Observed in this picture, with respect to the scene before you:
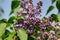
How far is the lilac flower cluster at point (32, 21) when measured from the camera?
1678mm

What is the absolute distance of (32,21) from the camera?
1683 mm

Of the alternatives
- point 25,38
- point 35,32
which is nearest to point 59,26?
point 35,32

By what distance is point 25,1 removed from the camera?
1769mm

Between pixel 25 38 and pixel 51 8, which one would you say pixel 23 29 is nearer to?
pixel 25 38

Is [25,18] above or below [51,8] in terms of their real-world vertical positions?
below

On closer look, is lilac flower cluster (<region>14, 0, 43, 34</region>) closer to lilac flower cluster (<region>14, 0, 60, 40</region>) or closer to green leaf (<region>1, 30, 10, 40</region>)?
lilac flower cluster (<region>14, 0, 60, 40</region>)

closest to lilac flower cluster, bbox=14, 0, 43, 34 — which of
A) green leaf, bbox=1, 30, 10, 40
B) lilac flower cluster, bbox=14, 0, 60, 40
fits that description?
lilac flower cluster, bbox=14, 0, 60, 40

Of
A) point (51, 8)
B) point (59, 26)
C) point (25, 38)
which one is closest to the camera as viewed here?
point (25, 38)

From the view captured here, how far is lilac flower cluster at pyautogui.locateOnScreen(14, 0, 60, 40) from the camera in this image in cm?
168

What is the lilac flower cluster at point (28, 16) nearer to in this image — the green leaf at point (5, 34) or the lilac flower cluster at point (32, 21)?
the lilac flower cluster at point (32, 21)

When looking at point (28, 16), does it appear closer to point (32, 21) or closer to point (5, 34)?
point (32, 21)

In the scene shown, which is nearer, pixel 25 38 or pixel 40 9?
pixel 25 38

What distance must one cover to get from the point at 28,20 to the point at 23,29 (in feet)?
Answer: 0.26

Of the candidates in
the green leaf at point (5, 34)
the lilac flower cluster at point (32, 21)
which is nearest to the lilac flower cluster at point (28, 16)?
the lilac flower cluster at point (32, 21)
